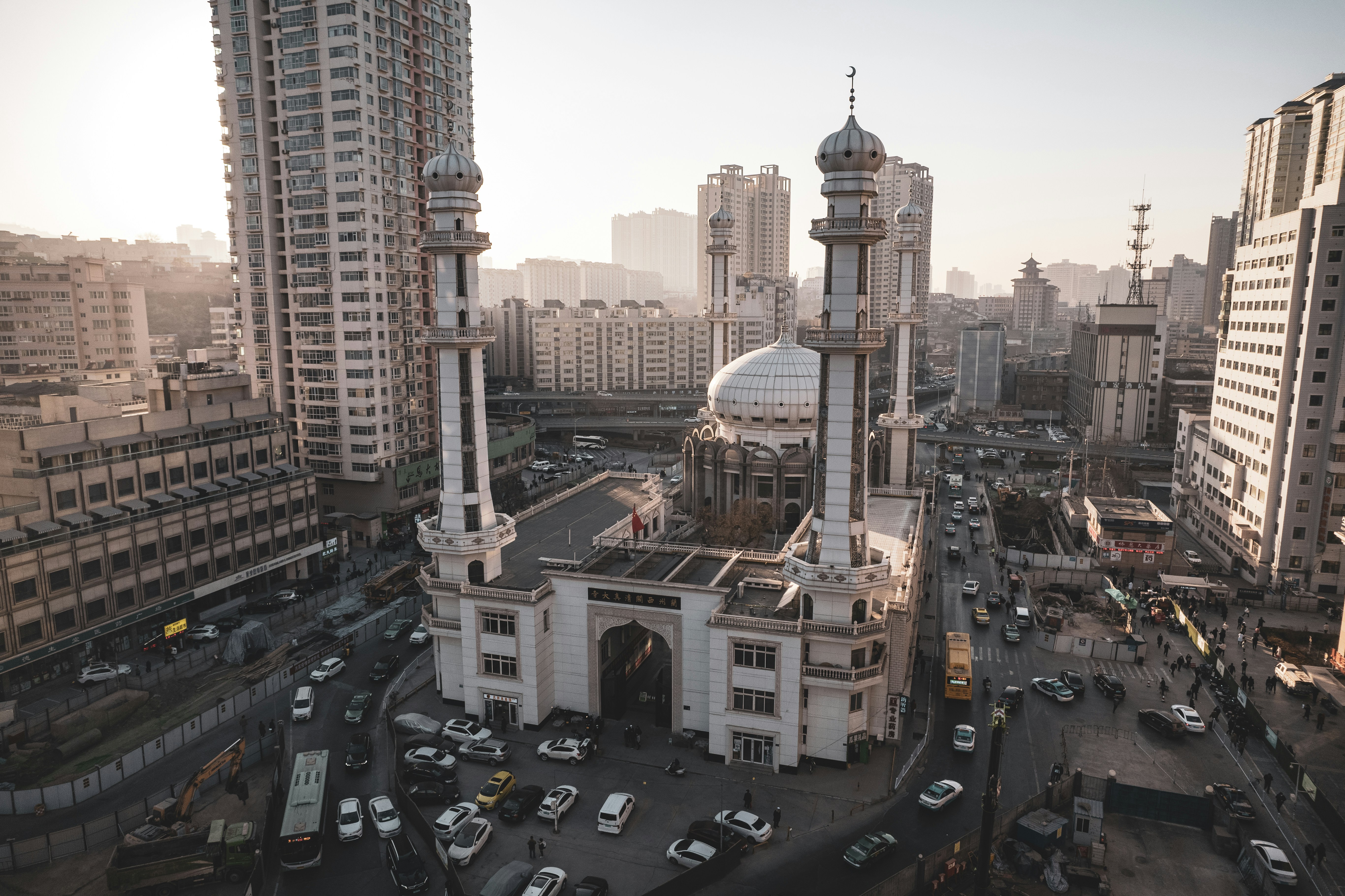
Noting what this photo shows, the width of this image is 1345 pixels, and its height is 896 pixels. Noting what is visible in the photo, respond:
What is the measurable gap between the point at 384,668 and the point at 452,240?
85.3ft

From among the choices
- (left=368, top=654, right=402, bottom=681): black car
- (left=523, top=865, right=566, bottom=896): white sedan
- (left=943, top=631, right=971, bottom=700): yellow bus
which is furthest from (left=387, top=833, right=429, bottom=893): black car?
(left=943, top=631, right=971, bottom=700): yellow bus

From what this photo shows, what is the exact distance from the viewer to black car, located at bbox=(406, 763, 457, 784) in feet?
124

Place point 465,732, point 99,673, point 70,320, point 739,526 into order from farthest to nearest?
point 70,320
point 739,526
point 99,673
point 465,732

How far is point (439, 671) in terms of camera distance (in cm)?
4625

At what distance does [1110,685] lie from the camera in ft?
156

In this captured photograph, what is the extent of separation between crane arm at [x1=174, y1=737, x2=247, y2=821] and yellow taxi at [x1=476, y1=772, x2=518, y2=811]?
12.1 m

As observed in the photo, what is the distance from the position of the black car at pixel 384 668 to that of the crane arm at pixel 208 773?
919 centimetres

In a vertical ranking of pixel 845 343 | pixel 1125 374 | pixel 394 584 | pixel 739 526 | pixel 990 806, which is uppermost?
pixel 845 343

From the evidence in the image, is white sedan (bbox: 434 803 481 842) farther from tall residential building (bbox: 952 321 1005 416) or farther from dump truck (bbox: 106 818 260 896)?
tall residential building (bbox: 952 321 1005 416)

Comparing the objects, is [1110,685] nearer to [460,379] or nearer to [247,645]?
[460,379]

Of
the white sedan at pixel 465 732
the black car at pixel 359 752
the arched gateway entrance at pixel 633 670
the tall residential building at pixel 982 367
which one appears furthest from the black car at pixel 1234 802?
the tall residential building at pixel 982 367

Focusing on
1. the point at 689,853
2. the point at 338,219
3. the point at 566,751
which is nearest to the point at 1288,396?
the point at 689,853

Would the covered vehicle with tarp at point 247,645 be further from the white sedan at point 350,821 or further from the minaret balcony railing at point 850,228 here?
the minaret balcony railing at point 850,228

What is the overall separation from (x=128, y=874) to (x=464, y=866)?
40.8ft
